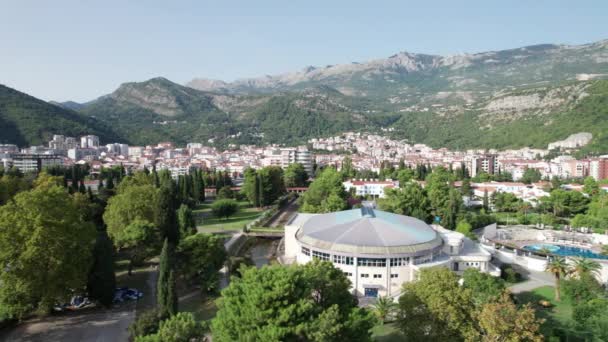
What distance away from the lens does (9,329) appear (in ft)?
78.3

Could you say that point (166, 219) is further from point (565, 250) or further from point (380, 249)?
point (565, 250)

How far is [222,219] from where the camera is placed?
59594 millimetres

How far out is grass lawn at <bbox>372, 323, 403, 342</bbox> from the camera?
23.5 m

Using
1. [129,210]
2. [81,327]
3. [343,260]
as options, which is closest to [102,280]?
[81,327]

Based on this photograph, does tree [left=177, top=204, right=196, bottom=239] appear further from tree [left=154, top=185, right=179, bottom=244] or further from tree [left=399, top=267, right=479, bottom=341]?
tree [left=399, top=267, right=479, bottom=341]

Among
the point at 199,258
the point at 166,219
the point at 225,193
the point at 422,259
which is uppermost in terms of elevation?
the point at 166,219

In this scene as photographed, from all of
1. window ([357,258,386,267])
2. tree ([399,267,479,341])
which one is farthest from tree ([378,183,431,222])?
tree ([399,267,479,341])

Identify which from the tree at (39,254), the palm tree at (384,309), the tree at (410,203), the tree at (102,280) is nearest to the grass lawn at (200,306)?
the tree at (102,280)

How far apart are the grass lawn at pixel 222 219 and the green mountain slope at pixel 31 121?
10247 centimetres

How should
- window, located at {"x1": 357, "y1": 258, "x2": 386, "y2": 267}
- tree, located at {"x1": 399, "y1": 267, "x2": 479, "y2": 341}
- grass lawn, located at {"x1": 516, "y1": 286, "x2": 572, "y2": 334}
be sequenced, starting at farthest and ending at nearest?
1. window, located at {"x1": 357, "y1": 258, "x2": 386, "y2": 267}
2. grass lawn, located at {"x1": 516, "y1": 286, "x2": 572, "y2": 334}
3. tree, located at {"x1": 399, "y1": 267, "x2": 479, "y2": 341}

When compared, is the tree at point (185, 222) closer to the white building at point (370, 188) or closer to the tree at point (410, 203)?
the tree at point (410, 203)

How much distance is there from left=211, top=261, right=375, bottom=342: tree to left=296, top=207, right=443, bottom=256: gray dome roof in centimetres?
1180

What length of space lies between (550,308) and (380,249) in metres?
12.2

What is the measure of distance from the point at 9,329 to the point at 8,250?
470 centimetres
